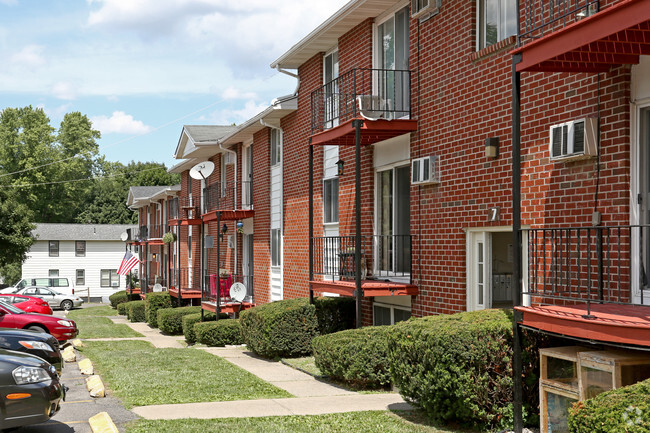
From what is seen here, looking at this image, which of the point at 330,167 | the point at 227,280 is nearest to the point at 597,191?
the point at 330,167

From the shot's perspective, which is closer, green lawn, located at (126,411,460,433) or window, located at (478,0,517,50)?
green lawn, located at (126,411,460,433)

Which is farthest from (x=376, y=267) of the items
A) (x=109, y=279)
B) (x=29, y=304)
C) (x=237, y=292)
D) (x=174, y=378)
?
(x=109, y=279)

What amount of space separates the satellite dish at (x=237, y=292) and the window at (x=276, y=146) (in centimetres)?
402

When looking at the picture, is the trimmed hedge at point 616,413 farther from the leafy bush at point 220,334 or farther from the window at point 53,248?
the window at point 53,248

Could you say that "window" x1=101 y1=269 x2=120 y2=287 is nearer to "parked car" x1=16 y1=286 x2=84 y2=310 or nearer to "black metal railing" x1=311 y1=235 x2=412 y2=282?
"parked car" x1=16 y1=286 x2=84 y2=310

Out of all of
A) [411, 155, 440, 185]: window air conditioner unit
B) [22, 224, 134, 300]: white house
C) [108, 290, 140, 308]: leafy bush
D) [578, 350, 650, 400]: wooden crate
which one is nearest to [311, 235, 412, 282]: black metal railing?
[411, 155, 440, 185]: window air conditioner unit

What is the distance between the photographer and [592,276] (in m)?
9.08

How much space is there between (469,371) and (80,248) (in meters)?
58.9

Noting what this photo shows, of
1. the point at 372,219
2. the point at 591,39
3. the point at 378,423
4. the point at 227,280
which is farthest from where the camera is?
the point at 227,280

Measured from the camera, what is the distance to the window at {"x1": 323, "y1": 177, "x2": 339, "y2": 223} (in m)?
18.5

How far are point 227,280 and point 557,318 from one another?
19552 mm

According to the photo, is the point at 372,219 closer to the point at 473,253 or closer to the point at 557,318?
the point at 473,253

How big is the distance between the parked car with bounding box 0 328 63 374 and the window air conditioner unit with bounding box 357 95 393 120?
6911 mm

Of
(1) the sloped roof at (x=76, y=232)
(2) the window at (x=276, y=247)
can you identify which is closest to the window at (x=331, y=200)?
(2) the window at (x=276, y=247)
